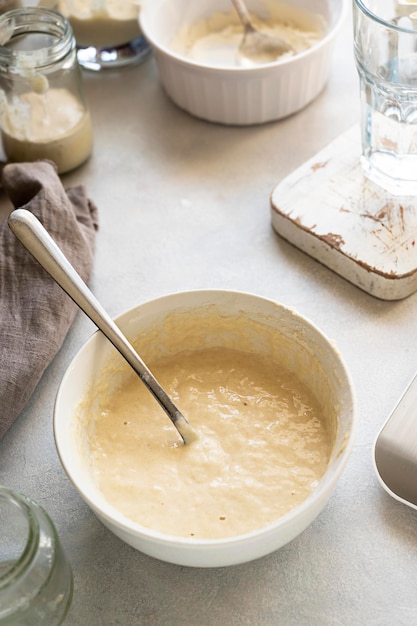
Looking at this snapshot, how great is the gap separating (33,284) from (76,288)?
0.70 ft

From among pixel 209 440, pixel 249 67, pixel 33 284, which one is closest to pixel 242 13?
pixel 249 67

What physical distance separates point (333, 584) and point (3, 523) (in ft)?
1.07

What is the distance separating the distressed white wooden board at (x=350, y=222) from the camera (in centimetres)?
106

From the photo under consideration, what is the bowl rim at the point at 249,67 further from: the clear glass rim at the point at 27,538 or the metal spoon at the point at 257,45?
the clear glass rim at the point at 27,538

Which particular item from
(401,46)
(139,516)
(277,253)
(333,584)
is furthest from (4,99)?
(333,584)

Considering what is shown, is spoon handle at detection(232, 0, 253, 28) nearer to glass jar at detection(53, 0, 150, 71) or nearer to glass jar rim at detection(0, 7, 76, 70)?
glass jar at detection(53, 0, 150, 71)

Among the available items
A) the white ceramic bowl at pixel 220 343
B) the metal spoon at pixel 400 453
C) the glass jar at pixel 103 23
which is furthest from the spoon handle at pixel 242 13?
the metal spoon at pixel 400 453

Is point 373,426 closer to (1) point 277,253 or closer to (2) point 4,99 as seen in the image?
(1) point 277,253

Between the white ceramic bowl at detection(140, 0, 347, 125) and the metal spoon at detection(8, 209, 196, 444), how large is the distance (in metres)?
0.52

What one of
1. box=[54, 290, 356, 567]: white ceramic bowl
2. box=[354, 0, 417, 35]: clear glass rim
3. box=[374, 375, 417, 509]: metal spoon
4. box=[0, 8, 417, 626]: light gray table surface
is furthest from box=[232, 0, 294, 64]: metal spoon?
box=[374, 375, 417, 509]: metal spoon

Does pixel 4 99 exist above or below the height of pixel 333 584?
above

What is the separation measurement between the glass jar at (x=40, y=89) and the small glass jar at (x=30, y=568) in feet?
2.06

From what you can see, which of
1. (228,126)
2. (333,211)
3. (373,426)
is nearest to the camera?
(373,426)

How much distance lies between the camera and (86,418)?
0.88 meters
